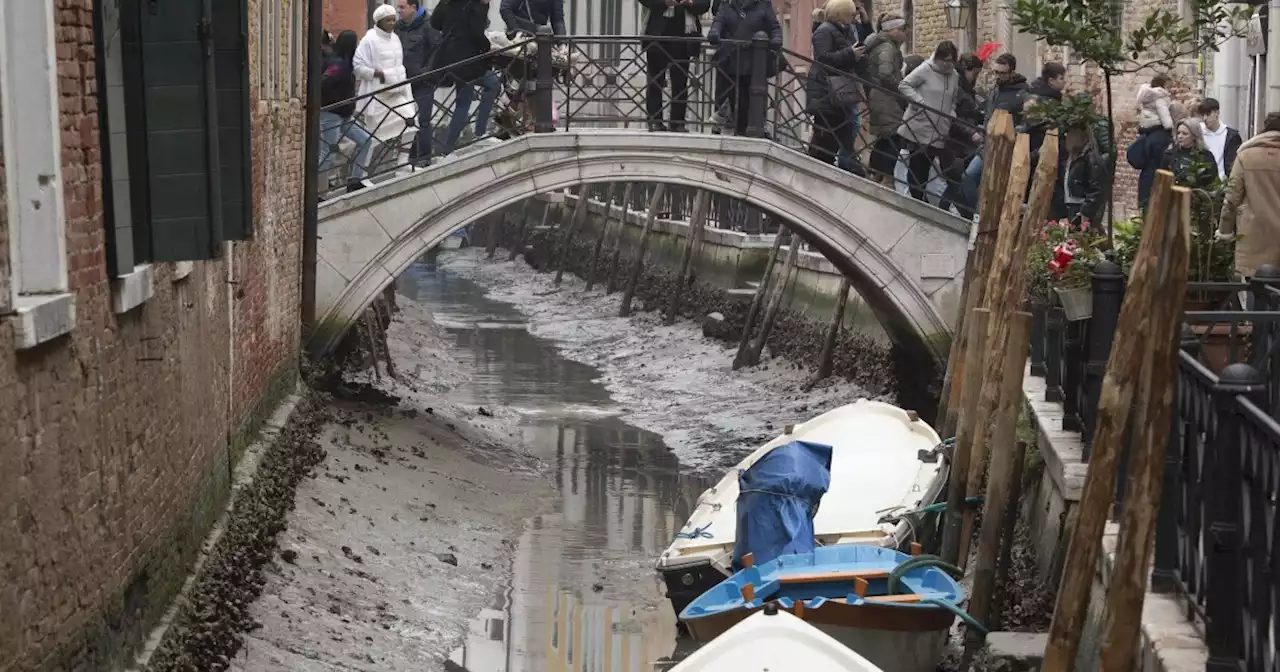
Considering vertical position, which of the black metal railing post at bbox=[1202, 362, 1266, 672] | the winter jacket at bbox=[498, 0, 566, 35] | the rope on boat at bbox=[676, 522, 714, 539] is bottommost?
the rope on boat at bbox=[676, 522, 714, 539]

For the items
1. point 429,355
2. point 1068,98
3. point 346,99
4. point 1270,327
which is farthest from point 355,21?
point 1270,327

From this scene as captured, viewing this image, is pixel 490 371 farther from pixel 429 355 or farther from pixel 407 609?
pixel 407 609

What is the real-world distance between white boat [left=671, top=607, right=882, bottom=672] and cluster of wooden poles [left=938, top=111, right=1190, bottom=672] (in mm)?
893

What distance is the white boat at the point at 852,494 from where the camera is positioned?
34.7 ft

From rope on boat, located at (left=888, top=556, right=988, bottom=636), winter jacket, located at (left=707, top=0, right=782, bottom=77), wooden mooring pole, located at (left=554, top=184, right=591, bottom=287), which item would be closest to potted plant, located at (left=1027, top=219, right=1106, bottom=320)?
rope on boat, located at (left=888, top=556, right=988, bottom=636)

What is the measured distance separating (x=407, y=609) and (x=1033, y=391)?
334 cm

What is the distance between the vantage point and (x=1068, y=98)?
1165 cm

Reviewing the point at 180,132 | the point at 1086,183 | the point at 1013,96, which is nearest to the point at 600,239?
the point at 1013,96

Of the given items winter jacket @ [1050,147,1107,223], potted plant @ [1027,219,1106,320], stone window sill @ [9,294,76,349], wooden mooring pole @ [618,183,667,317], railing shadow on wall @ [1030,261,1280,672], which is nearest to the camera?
railing shadow on wall @ [1030,261,1280,672]

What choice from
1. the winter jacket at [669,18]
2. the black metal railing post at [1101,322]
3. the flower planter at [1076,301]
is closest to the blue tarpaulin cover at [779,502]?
the flower planter at [1076,301]

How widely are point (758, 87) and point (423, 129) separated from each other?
2497mm

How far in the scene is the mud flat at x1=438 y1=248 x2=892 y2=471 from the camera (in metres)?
18.2

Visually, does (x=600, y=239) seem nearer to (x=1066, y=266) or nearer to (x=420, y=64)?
(x=420, y=64)

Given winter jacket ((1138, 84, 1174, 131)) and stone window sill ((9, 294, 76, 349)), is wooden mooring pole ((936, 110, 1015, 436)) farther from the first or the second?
stone window sill ((9, 294, 76, 349))
